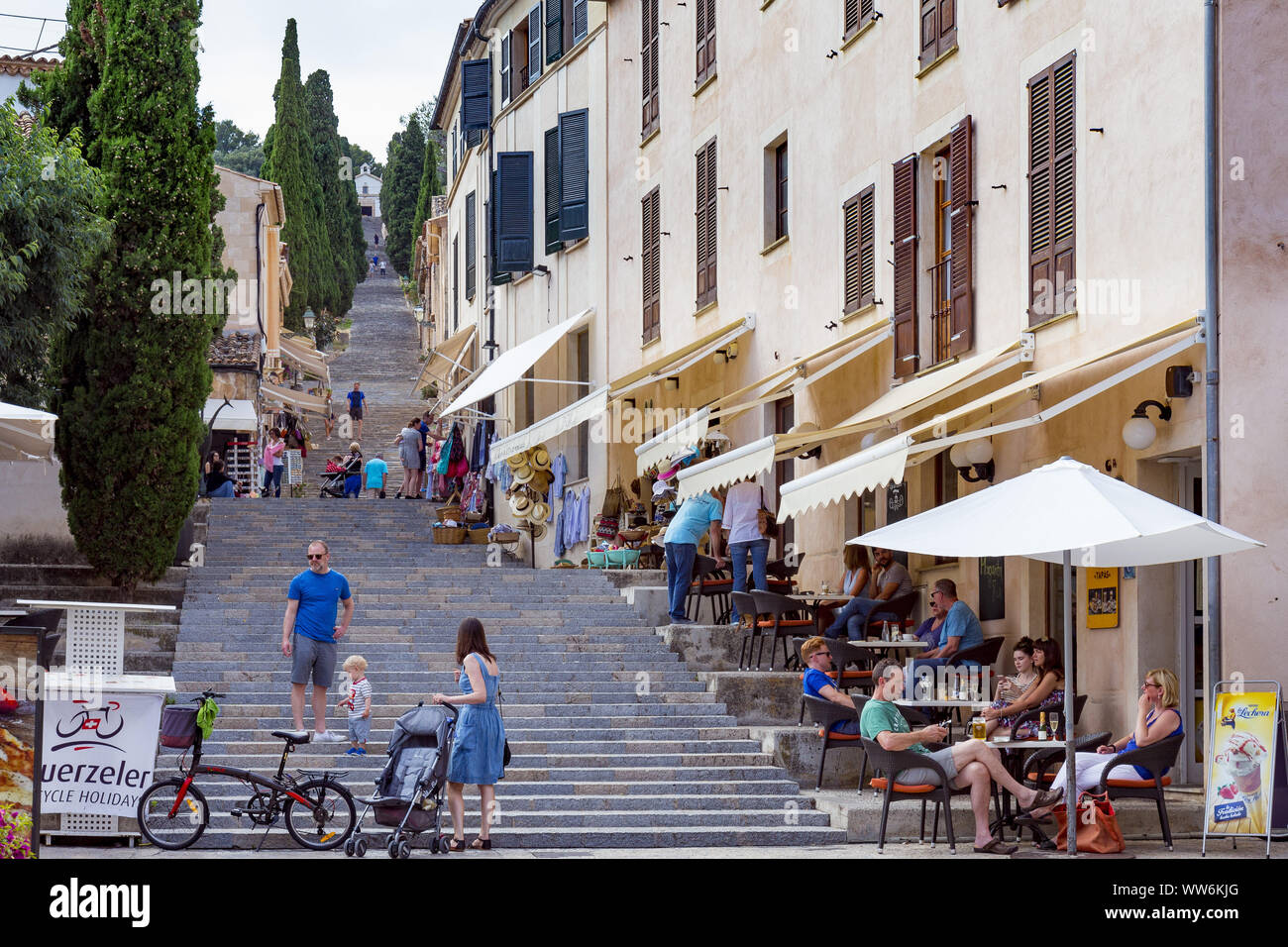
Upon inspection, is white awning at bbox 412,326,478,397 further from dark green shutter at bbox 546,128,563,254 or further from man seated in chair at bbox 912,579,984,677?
man seated in chair at bbox 912,579,984,677

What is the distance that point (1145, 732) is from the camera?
12406 mm

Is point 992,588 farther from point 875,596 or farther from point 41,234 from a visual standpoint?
point 41,234

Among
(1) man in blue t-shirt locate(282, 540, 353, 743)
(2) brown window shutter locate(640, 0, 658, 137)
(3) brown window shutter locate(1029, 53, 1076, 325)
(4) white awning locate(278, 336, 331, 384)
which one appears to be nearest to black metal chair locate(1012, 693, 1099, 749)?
(3) brown window shutter locate(1029, 53, 1076, 325)

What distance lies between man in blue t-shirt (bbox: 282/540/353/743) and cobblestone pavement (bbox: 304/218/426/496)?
77.5 feet

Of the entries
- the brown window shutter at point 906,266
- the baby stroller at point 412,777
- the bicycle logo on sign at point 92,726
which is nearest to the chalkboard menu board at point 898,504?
the brown window shutter at point 906,266

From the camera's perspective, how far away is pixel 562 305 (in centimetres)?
2867

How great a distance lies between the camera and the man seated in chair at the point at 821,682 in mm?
Result: 14328

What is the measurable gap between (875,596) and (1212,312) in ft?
18.1

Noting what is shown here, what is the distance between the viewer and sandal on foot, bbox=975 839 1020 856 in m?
12.2

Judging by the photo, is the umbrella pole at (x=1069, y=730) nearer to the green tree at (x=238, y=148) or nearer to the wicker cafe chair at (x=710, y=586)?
the wicker cafe chair at (x=710, y=586)

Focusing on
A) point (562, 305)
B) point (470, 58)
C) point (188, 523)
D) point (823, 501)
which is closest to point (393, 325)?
point (470, 58)

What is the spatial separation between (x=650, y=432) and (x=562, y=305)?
14.0 ft

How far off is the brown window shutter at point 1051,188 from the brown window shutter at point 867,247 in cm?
319
